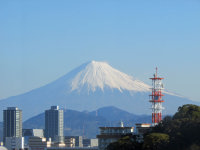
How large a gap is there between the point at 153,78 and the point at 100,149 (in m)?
12.3

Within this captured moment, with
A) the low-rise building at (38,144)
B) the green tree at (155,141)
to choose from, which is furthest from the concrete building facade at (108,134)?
the low-rise building at (38,144)

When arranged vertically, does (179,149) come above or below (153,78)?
below

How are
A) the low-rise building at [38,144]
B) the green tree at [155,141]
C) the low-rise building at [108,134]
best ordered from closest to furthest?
the green tree at [155,141] → the low-rise building at [108,134] → the low-rise building at [38,144]

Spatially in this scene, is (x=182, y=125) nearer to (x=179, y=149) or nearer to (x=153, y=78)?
(x=179, y=149)

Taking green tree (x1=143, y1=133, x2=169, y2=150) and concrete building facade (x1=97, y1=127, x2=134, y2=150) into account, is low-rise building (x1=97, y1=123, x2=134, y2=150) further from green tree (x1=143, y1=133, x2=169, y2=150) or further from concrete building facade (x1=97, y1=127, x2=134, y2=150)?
green tree (x1=143, y1=133, x2=169, y2=150)

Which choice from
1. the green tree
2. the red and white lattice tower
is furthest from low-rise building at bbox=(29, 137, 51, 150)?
the green tree

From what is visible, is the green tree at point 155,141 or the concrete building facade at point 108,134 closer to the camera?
the green tree at point 155,141

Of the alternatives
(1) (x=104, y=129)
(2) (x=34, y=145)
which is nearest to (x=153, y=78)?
(1) (x=104, y=129)

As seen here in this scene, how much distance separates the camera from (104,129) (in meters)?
102

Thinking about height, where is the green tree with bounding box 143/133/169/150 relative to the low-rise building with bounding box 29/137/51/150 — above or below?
above

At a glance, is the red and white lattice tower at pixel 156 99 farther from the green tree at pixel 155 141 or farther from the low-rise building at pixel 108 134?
the green tree at pixel 155 141

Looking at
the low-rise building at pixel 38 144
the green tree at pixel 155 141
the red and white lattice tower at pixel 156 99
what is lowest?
the low-rise building at pixel 38 144

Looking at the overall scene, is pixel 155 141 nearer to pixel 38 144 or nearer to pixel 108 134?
pixel 108 134

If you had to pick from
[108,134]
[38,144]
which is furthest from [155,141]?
[38,144]
